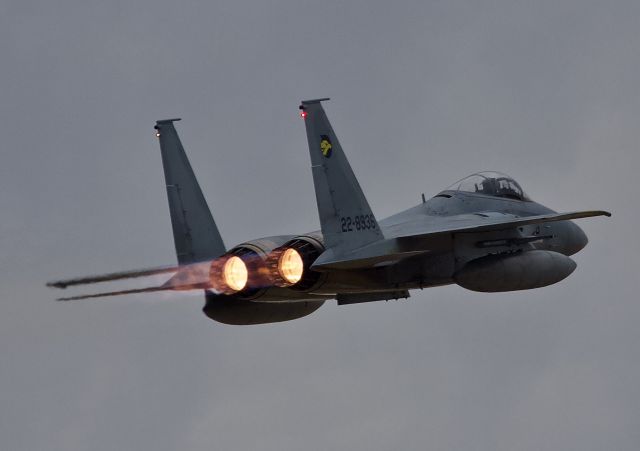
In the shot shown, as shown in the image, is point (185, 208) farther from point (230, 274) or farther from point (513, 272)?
point (513, 272)

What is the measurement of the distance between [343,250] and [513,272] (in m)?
4.04

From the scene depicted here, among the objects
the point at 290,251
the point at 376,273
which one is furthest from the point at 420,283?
the point at 290,251

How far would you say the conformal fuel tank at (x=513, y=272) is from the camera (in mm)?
34438

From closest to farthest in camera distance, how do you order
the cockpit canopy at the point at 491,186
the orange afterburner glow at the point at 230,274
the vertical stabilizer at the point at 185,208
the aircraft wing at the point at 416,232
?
the aircraft wing at the point at 416,232 < the orange afterburner glow at the point at 230,274 < the vertical stabilizer at the point at 185,208 < the cockpit canopy at the point at 491,186

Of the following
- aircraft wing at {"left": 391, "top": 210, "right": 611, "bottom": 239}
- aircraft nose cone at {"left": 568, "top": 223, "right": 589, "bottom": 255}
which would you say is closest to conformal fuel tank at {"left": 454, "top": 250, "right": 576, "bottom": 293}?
aircraft wing at {"left": 391, "top": 210, "right": 611, "bottom": 239}

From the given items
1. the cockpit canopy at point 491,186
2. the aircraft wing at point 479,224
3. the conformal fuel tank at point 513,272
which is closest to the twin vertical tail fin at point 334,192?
the aircraft wing at point 479,224

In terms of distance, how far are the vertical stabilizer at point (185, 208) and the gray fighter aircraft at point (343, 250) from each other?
21mm

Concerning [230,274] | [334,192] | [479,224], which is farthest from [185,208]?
[479,224]

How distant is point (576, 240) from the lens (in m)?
38.8

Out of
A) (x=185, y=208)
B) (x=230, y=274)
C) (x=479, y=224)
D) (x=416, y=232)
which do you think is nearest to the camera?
(x=230, y=274)

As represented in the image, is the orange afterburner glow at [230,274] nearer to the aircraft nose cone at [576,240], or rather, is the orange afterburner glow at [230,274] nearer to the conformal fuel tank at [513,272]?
the conformal fuel tank at [513,272]

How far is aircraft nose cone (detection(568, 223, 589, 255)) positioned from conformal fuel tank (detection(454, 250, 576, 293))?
3.25m

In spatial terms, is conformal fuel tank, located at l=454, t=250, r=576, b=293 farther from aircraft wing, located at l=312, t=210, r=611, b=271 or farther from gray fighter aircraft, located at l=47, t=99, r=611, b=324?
aircraft wing, located at l=312, t=210, r=611, b=271

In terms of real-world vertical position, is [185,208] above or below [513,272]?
above
